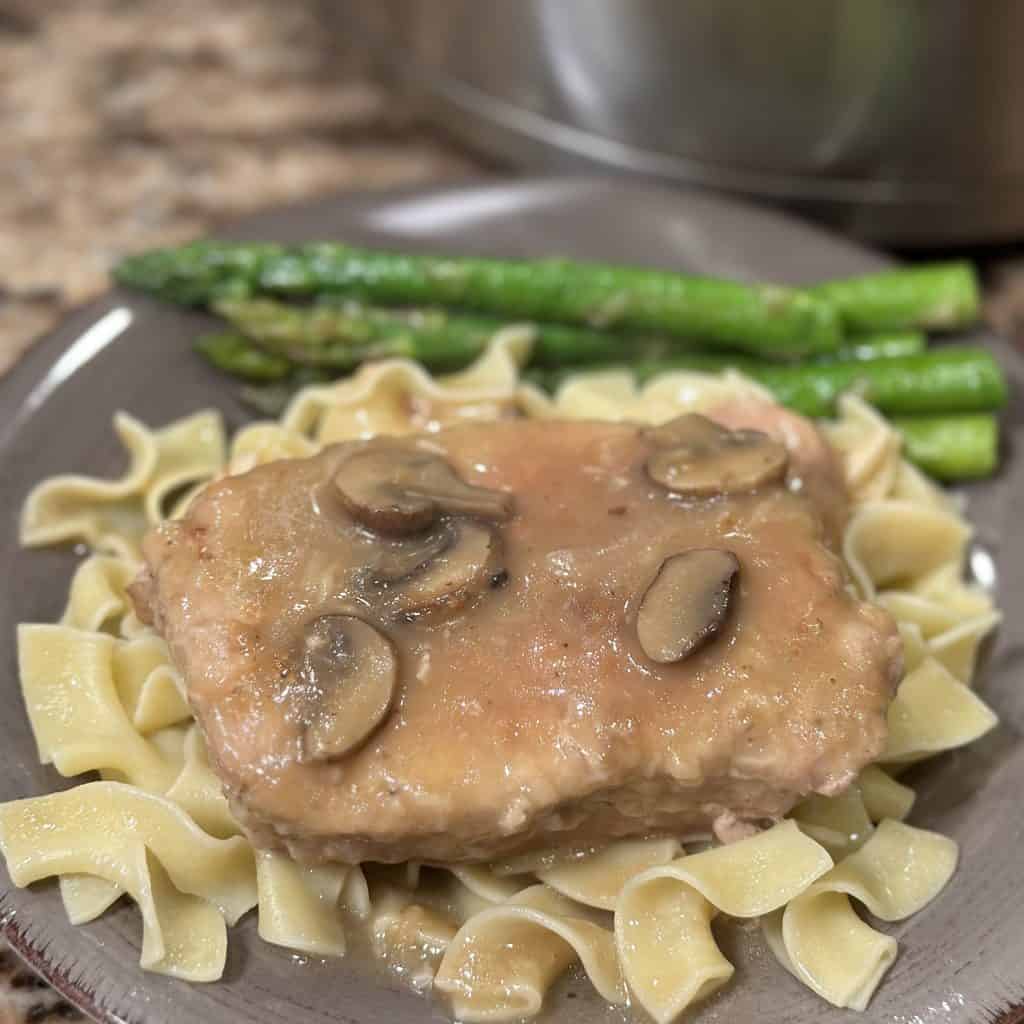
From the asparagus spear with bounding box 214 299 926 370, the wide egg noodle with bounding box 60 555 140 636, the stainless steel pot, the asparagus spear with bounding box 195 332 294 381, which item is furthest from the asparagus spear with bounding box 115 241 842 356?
the wide egg noodle with bounding box 60 555 140 636

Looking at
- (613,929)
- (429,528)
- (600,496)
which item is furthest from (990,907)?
(429,528)

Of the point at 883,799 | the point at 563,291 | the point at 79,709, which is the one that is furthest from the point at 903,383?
the point at 79,709

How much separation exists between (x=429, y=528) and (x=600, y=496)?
0.51m

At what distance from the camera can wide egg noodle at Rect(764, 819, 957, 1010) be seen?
9.30ft

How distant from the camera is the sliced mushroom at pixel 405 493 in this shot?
311 centimetres

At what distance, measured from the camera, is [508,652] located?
291cm

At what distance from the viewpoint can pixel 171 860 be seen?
9.86 feet

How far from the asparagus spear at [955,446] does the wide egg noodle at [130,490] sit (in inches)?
100.0

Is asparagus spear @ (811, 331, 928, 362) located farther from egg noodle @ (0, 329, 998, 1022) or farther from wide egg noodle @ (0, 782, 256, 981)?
wide egg noodle @ (0, 782, 256, 981)

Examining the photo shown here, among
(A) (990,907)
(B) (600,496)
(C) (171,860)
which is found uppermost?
(B) (600,496)

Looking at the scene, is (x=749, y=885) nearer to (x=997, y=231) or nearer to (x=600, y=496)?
(x=600, y=496)

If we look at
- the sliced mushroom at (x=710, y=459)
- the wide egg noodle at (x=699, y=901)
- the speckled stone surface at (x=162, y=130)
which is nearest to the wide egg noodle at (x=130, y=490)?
the speckled stone surface at (x=162, y=130)

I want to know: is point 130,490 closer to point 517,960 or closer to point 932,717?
point 517,960

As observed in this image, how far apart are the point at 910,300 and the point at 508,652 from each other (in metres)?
2.55
